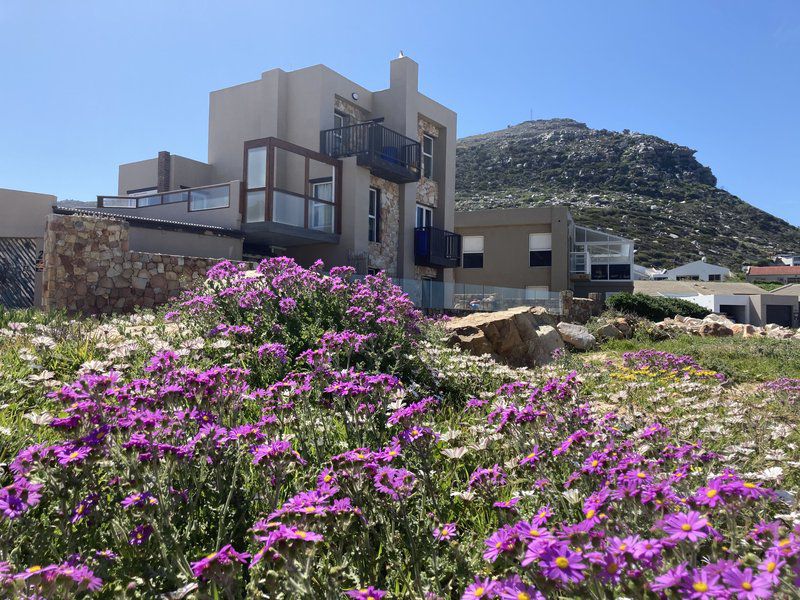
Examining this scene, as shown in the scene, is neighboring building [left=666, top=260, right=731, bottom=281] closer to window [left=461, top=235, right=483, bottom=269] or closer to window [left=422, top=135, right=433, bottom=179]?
window [left=461, top=235, right=483, bottom=269]

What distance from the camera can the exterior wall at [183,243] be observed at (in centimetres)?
1359

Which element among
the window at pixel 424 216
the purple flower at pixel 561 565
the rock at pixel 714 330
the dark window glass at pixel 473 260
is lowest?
the purple flower at pixel 561 565

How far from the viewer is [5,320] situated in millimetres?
6586

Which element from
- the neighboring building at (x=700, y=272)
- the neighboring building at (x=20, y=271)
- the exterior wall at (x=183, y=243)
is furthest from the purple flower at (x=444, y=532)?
the neighboring building at (x=700, y=272)

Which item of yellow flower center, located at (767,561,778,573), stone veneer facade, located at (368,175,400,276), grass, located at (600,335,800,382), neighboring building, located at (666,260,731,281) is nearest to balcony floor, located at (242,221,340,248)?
stone veneer facade, located at (368,175,400,276)

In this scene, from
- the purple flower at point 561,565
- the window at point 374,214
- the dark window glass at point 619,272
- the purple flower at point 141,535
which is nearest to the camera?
the purple flower at point 561,565

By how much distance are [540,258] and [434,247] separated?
39.0 feet

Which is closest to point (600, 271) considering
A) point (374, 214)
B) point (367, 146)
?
point (374, 214)

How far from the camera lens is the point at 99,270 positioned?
1051 centimetres

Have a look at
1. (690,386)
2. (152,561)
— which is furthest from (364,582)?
(690,386)

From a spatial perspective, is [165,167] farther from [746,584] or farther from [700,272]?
[700,272]

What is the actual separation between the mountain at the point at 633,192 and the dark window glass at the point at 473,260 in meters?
34.4

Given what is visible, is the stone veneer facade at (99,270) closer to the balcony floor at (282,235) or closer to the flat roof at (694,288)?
the balcony floor at (282,235)

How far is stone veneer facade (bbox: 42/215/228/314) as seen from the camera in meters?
10.0
